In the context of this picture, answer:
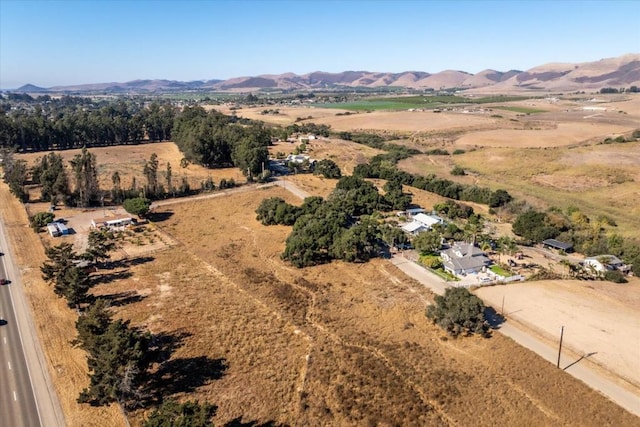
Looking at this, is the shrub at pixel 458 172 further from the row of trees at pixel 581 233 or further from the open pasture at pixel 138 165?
the open pasture at pixel 138 165

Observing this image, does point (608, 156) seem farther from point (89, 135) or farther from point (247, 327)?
point (89, 135)

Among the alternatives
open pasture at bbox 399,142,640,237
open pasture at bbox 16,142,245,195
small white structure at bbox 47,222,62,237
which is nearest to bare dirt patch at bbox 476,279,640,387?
open pasture at bbox 399,142,640,237

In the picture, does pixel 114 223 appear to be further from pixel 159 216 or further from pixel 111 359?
pixel 111 359

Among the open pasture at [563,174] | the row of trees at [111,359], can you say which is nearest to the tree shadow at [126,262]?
the row of trees at [111,359]

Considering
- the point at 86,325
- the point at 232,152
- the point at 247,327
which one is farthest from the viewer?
the point at 232,152

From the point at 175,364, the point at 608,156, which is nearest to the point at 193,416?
the point at 175,364
